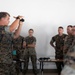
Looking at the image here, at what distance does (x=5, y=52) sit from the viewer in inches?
94.1

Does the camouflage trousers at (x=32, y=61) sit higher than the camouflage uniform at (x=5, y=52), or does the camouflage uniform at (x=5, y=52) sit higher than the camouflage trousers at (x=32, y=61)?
the camouflage uniform at (x=5, y=52)

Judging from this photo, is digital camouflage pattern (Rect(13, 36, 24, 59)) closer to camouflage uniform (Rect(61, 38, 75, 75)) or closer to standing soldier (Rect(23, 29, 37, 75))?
standing soldier (Rect(23, 29, 37, 75))

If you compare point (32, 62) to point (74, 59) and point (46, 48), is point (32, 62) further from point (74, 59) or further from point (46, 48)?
point (74, 59)

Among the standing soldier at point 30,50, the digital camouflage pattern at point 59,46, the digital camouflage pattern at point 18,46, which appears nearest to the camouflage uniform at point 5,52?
the digital camouflage pattern at point 18,46

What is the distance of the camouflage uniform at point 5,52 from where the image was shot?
2344 millimetres

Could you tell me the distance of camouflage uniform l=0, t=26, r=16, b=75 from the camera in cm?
234

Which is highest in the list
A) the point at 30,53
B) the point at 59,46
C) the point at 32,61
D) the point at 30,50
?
the point at 59,46

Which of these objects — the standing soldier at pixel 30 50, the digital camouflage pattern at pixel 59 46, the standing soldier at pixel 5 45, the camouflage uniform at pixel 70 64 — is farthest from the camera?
the standing soldier at pixel 30 50

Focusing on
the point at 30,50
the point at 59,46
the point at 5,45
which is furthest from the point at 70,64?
the point at 30,50

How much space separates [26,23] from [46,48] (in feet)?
3.74

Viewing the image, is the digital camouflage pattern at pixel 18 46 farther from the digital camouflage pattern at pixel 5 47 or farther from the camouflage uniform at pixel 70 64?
the camouflage uniform at pixel 70 64

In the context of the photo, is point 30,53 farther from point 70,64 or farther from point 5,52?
point 70,64

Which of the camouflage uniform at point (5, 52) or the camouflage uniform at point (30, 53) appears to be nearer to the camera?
the camouflage uniform at point (5, 52)

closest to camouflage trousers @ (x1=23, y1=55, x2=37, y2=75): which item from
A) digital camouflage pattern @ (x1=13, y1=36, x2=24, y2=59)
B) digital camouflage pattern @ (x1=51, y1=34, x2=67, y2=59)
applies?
digital camouflage pattern @ (x1=13, y1=36, x2=24, y2=59)
